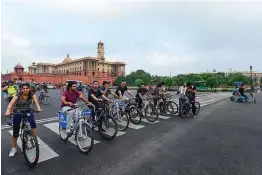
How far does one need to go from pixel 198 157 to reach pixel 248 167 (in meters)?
1.01

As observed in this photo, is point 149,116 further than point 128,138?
Yes

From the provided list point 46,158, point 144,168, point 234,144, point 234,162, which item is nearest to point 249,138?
point 234,144

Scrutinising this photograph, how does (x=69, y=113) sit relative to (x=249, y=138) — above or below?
above

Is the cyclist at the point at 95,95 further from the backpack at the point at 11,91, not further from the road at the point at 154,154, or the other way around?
the backpack at the point at 11,91

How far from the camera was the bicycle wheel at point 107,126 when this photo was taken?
5.86 m

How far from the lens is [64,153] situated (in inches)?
190

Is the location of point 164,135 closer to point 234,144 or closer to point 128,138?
point 128,138

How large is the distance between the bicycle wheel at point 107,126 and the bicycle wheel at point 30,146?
2173 millimetres

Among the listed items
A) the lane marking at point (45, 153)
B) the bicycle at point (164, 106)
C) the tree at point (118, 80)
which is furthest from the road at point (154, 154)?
the tree at point (118, 80)

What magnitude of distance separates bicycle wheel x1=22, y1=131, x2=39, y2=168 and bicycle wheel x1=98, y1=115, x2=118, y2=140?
7.13 feet

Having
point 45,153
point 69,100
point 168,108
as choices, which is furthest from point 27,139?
point 168,108

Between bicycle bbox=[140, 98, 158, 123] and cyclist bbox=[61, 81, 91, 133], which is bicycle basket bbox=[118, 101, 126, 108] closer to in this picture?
bicycle bbox=[140, 98, 158, 123]

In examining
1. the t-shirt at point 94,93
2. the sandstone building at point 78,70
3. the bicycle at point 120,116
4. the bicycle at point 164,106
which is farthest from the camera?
the sandstone building at point 78,70

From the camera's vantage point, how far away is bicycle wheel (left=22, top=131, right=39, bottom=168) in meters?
4.02
